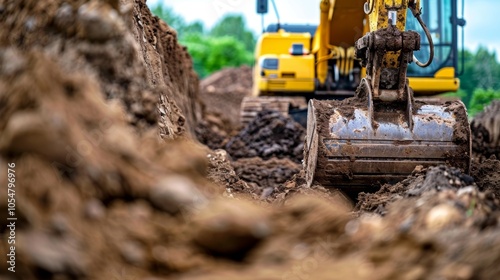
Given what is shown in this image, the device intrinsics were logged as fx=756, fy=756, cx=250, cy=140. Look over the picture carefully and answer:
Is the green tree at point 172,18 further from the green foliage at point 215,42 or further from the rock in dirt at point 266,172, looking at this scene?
the rock in dirt at point 266,172

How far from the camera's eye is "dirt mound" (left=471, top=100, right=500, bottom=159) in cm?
956

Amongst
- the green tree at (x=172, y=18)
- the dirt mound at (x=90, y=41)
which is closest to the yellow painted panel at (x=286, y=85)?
the dirt mound at (x=90, y=41)

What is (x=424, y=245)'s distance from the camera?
249cm

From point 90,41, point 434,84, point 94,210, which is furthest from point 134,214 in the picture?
point 434,84

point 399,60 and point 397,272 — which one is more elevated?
point 399,60

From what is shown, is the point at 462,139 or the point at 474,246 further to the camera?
the point at 462,139

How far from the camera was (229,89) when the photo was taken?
29562mm

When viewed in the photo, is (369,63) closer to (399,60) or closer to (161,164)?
(399,60)

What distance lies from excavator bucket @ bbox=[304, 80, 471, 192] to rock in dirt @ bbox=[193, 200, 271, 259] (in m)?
3.36

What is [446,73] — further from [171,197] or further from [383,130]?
[171,197]

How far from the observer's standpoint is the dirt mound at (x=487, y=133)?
31.4ft

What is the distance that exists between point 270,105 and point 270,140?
6.79 feet

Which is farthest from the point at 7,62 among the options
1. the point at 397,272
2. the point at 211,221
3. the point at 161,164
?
the point at 397,272

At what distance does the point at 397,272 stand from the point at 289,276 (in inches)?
13.7
